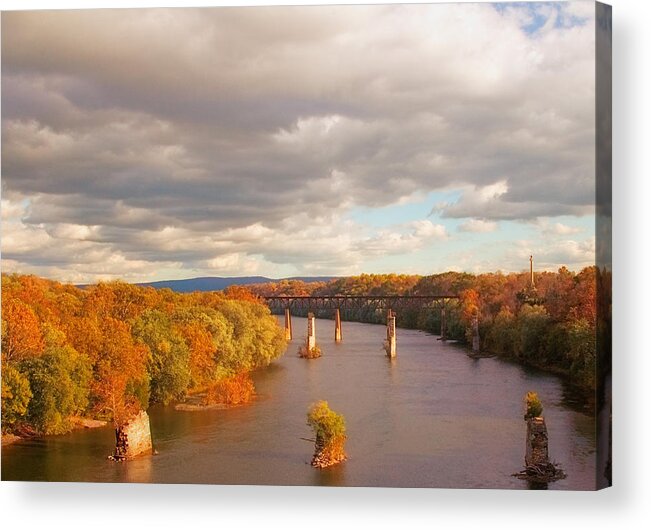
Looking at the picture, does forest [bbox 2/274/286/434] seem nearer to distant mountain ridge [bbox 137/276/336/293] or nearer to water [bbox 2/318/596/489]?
distant mountain ridge [bbox 137/276/336/293]

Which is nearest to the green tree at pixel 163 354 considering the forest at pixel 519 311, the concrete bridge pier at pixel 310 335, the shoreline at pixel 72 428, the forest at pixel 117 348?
the forest at pixel 117 348

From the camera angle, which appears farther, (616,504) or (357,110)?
(357,110)

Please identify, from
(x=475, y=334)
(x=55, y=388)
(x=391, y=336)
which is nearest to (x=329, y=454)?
(x=391, y=336)

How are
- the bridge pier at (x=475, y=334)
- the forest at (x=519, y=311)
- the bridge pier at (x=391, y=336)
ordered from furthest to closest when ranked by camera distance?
the bridge pier at (x=391, y=336) < the bridge pier at (x=475, y=334) < the forest at (x=519, y=311)

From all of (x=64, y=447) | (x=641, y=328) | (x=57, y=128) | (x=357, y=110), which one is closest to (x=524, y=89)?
(x=357, y=110)

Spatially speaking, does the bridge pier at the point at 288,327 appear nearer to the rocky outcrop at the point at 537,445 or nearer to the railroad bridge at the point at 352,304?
the railroad bridge at the point at 352,304

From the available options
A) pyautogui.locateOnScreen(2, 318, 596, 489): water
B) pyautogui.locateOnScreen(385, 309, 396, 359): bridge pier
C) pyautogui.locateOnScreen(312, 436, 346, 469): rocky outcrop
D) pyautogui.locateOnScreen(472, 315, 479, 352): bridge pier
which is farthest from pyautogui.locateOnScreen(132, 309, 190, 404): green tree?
pyautogui.locateOnScreen(472, 315, 479, 352): bridge pier

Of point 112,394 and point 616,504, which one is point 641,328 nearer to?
point 616,504
